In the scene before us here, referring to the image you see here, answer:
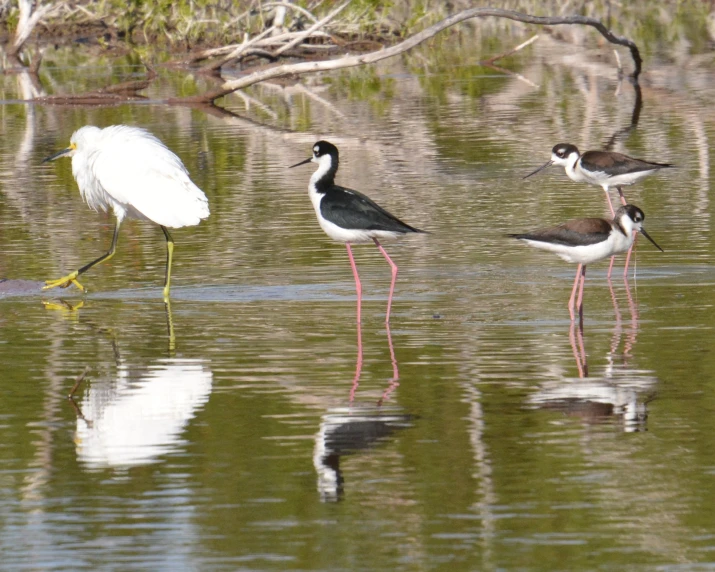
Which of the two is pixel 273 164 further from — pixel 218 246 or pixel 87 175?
pixel 87 175

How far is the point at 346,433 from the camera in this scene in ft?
25.4

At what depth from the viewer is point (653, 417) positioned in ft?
26.0

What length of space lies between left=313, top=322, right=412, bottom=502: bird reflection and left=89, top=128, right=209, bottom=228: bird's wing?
3864 millimetres

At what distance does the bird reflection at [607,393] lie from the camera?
7.98m

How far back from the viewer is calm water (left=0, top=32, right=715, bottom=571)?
628cm

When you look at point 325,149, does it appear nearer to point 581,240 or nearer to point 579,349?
point 581,240

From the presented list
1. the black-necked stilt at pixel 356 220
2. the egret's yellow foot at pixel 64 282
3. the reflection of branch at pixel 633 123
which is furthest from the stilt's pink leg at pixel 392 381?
the reflection of branch at pixel 633 123

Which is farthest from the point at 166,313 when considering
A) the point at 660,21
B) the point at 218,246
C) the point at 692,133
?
the point at 660,21

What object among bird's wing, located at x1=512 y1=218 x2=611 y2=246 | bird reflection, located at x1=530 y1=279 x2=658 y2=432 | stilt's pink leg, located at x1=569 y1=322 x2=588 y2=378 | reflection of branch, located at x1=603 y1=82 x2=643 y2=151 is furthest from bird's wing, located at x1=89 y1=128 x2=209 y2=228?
reflection of branch, located at x1=603 y1=82 x2=643 y2=151

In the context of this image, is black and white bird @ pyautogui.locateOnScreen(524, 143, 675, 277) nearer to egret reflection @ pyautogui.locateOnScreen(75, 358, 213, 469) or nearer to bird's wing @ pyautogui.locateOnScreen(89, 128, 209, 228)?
bird's wing @ pyautogui.locateOnScreen(89, 128, 209, 228)

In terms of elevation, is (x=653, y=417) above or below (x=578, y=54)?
above

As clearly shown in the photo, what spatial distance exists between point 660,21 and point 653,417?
132 ft

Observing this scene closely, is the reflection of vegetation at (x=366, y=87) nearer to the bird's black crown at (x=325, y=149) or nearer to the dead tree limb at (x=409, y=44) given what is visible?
the dead tree limb at (x=409, y=44)

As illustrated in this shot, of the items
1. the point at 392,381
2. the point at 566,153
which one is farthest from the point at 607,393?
the point at 566,153
